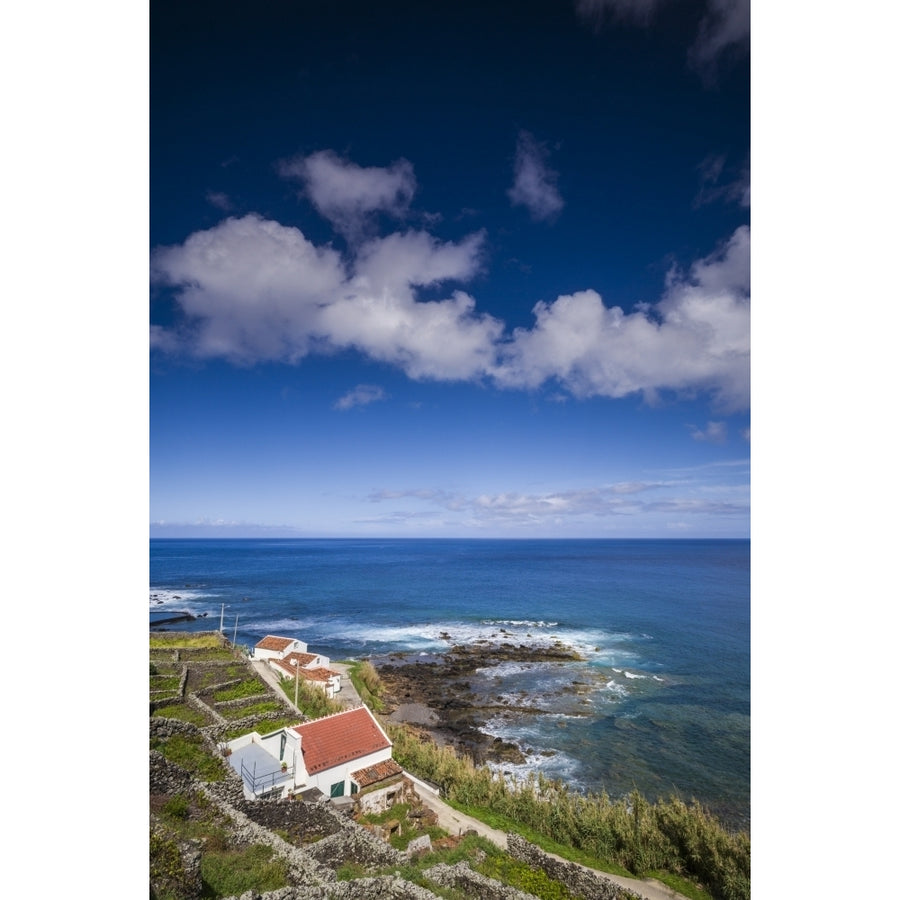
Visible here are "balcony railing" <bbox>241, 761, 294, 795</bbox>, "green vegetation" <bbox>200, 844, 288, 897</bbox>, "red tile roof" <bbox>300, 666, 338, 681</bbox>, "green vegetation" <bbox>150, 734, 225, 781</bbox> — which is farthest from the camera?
"red tile roof" <bbox>300, 666, 338, 681</bbox>

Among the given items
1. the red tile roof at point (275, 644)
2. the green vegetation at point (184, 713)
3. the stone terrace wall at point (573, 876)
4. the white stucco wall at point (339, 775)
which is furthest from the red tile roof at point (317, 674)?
the stone terrace wall at point (573, 876)

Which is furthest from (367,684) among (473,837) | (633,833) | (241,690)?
(633,833)

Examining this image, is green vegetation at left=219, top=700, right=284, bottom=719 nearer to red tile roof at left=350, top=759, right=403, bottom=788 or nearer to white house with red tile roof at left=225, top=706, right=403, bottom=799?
white house with red tile roof at left=225, top=706, right=403, bottom=799

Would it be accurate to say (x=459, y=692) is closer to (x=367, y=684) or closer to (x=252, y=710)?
(x=367, y=684)

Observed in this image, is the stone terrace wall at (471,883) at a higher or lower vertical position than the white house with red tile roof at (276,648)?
higher

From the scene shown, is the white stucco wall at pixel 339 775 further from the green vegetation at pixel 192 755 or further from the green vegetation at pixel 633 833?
the green vegetation at pixel 633 833

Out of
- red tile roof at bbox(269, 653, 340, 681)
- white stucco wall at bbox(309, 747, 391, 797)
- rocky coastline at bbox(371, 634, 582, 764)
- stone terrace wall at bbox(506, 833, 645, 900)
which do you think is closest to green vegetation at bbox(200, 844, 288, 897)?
white stucco wall at bbox(309, 747, 391, 797)
